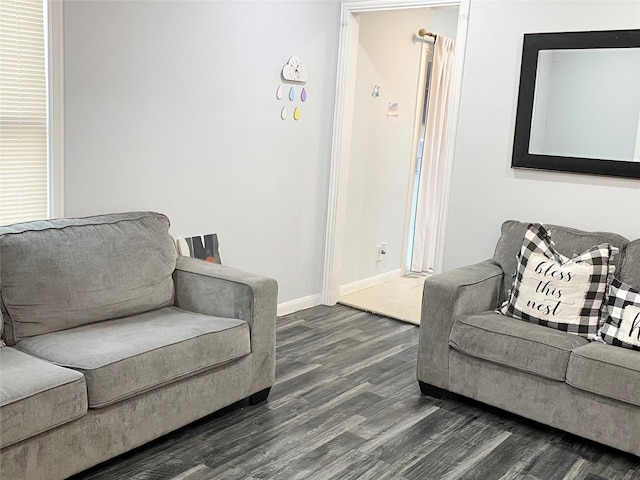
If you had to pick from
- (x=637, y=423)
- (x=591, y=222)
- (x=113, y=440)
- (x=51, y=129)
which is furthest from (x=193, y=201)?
(x=637, y=423)

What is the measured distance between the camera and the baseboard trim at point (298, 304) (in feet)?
15.2

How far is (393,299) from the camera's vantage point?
5.20 m

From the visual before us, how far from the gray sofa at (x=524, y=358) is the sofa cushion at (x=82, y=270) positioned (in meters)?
1.36

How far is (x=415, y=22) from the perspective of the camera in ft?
17.8

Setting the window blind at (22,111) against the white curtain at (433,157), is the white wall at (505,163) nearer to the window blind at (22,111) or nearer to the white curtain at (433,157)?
the white curtain at (433,157)

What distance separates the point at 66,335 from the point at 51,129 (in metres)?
1.00

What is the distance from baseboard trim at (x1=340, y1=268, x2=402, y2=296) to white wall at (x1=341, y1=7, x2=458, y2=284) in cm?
4

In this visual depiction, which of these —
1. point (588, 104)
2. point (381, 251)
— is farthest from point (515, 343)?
point (381, 251)

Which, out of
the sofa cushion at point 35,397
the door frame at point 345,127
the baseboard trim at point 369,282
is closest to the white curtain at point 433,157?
the baseboard trim at point 369,282

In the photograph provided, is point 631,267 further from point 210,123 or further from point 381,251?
point 381,251

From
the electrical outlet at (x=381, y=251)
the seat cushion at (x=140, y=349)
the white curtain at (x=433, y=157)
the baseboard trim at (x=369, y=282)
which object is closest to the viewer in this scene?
the seat cushion at (x=140, y=349)

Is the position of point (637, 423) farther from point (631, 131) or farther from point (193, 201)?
point (193, 201)

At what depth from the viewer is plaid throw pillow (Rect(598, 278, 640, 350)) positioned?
298 centimetres

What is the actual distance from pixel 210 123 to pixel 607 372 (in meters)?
2.43
